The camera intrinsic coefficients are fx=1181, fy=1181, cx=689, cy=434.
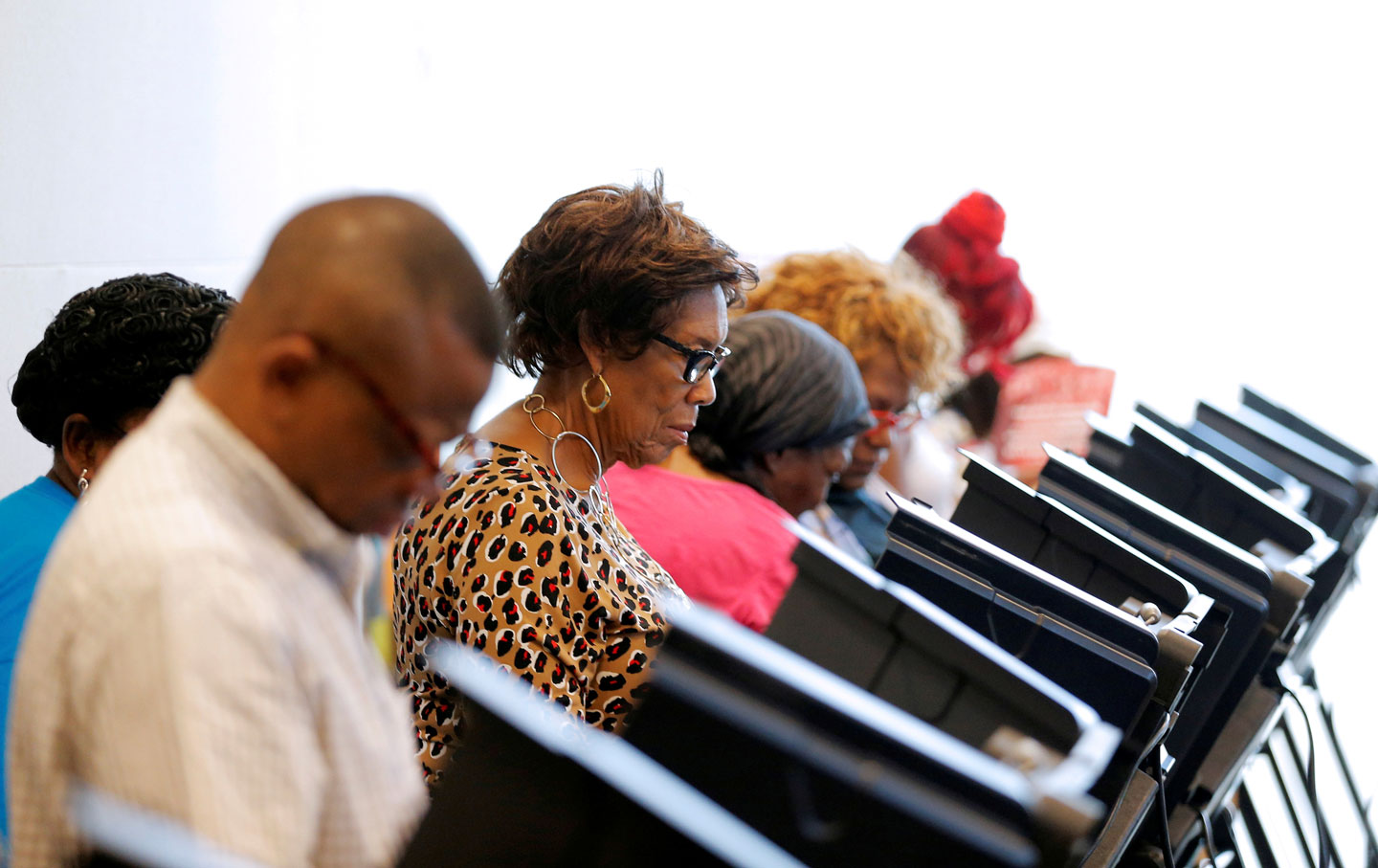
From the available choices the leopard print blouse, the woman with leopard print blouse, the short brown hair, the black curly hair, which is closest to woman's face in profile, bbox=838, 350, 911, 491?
the woman with leopard print blouse

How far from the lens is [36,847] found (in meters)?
0.58

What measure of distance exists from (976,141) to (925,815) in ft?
15.0

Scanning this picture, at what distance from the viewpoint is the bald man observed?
539mm

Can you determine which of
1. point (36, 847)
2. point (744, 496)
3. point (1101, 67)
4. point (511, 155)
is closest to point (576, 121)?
point (511, 155)

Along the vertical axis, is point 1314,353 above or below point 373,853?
above

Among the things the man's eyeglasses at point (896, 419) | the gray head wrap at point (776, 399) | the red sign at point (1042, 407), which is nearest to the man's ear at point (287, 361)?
the gray head wrap at point (776, 399)

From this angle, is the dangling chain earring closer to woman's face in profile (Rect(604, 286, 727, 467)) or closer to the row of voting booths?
woman's face in profile (Rect(604, 286, 727, 467))

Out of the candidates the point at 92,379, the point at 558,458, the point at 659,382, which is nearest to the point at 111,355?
the point at 92,379

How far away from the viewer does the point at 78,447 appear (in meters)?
1.28

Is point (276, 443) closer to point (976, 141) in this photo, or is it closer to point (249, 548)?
point (249, 548)

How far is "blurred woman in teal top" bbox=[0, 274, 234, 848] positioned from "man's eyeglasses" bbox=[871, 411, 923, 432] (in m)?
1.42

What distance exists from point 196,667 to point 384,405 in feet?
0.49

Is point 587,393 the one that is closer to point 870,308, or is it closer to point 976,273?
point 870,308

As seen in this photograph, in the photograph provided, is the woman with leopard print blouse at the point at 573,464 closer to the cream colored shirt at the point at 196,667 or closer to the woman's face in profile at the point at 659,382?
the woman's face in profile at the point at 659,382
